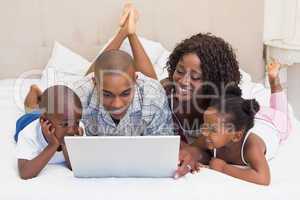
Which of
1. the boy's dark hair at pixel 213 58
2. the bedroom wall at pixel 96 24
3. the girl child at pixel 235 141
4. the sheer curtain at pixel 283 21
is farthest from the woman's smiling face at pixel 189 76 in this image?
the sheer curtain at pixel 283 21

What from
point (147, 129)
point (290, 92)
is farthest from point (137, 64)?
point (290, 92)

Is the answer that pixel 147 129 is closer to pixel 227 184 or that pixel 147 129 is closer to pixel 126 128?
pixel 126 128

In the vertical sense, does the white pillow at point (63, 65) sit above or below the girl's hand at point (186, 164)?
above

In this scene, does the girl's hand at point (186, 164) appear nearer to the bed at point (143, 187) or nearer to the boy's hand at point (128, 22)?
the bed at point (143, 187)

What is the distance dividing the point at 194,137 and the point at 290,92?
1.31 meters

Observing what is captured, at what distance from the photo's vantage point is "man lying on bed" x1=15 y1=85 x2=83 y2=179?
1.21m

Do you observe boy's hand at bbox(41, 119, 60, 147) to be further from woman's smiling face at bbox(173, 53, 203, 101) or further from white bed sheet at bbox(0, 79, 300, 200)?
woman's smiling face at bbox(173, 53, 203, 101)

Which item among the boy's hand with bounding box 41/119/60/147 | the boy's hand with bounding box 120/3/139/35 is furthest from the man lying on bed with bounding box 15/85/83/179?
the boy's hand with bounding box 120/3/139/35

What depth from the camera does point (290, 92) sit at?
8.53ft

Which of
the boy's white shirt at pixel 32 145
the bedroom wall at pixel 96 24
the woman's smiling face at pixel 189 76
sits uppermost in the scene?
the bedroom wall at pixel 96 24

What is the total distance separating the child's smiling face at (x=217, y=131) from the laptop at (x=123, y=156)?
15 cm

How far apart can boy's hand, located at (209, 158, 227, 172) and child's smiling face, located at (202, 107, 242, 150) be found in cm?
4

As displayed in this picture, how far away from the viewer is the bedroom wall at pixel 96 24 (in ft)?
7.99

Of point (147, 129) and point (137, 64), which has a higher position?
point (137, 64)
